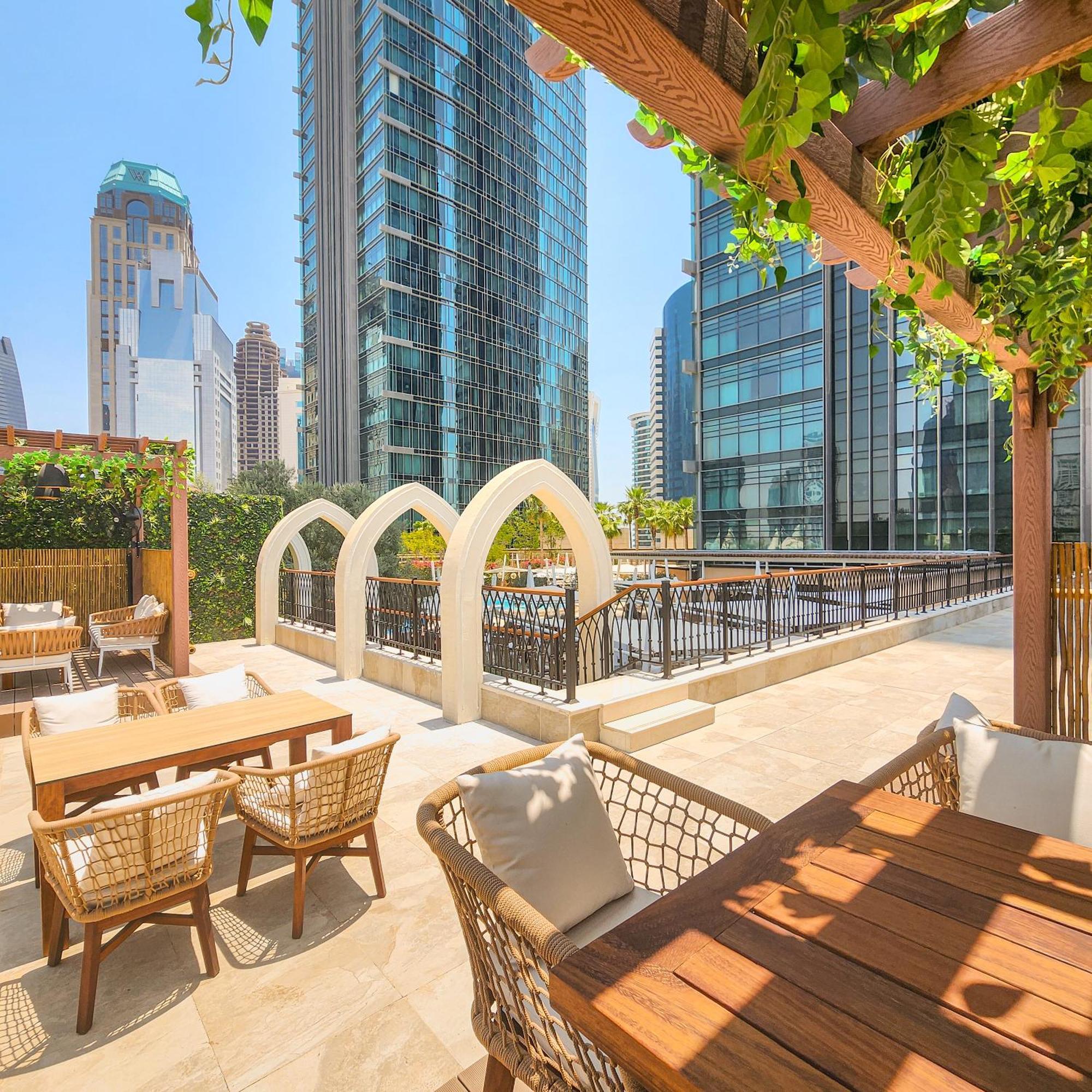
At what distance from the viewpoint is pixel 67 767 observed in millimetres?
2742

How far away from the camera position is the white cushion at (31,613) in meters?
8.49

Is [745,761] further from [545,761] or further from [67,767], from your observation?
[67,767]

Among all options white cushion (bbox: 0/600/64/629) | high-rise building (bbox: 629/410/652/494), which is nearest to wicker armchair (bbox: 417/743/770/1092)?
white cushion (bbox: 0/600/64/629)

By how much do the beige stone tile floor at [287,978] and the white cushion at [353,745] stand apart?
0.80 meters

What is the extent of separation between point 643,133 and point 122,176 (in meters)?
145

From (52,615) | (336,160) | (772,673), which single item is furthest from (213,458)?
(772,673)

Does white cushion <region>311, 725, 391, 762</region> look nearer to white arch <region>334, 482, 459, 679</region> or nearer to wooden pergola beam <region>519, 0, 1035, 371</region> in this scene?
wooden pergola beam <region>519, 0, 1035, 371</region>

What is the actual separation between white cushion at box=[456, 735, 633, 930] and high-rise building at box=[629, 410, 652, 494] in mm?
130965

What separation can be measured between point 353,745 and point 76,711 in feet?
6.97

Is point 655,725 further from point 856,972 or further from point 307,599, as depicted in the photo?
point 307,599

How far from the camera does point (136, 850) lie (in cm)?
229

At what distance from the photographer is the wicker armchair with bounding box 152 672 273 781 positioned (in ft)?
13.1

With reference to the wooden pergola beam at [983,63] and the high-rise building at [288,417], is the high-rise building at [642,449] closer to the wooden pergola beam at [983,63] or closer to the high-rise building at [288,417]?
the high-rise building at [288,417]

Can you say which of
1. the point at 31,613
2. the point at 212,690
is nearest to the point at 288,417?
the point at 31,613
